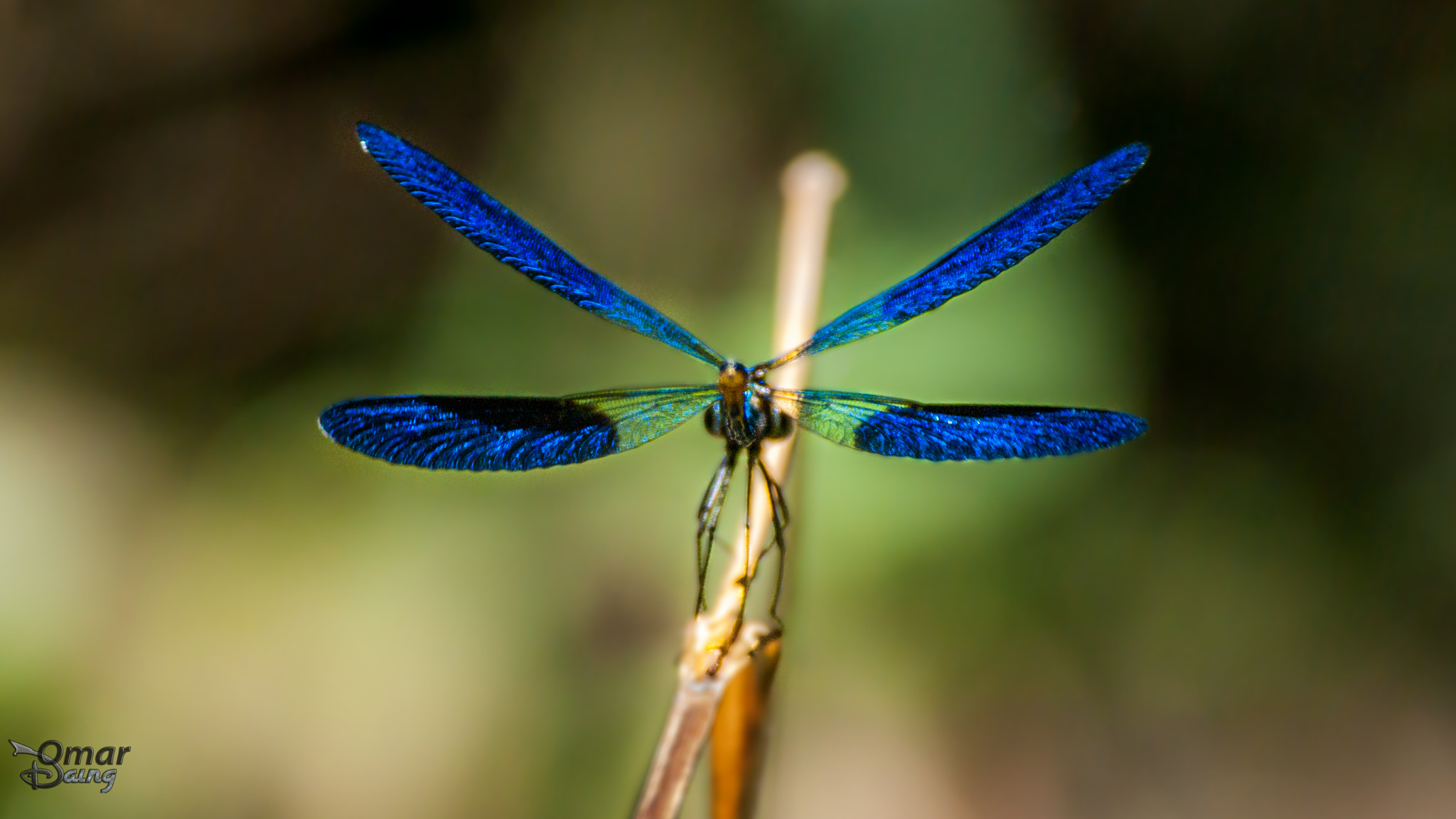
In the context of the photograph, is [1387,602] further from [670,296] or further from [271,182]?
[271,182]

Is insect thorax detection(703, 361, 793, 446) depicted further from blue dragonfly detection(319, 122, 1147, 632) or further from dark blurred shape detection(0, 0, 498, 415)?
dark blurred shape detection(0, 0, 498, 415)

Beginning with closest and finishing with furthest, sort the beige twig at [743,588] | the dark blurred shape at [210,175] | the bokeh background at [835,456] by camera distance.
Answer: the beige twig at [743,588], the bokeh background at [835,456], the dark blurred shape at [210,175]

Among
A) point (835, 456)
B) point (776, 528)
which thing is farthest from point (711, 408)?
point (835, 456)

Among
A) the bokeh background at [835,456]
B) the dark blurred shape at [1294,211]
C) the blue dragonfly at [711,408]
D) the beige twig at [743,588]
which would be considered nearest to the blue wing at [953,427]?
the blue dragonfly at [711,408]

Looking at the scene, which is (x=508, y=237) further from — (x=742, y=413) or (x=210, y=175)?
(x=210, y=175)

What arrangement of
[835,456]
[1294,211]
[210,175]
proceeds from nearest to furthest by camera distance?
1. [835,456]
2. [1294,211]
3. [210,175]

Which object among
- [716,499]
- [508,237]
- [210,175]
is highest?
[210,175]

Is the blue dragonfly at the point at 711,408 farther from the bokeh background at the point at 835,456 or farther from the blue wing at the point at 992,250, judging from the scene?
the bokeh background at the point at 835,456

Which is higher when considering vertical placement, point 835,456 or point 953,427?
point 835,456
